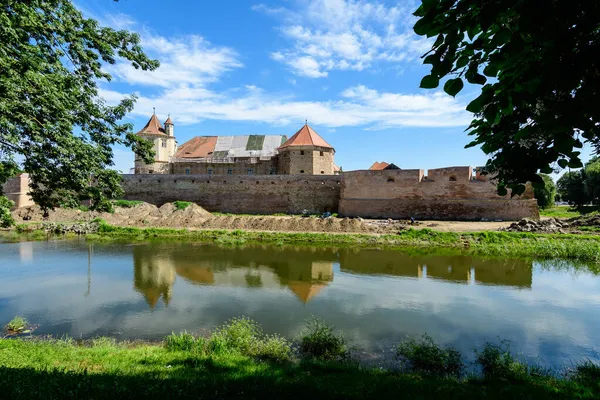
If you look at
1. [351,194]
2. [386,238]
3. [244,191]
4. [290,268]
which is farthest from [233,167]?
[290,268]

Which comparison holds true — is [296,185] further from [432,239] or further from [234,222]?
[432,239]

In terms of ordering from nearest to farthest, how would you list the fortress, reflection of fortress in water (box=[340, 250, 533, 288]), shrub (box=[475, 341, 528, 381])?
shrub (box=[475, 341, 528, 381])
reflection of fortress in water (box=[340, 250, 533, 288])
the fortress

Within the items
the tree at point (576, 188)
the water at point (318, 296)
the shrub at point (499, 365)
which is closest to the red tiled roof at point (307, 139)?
the water at point (318, 296)

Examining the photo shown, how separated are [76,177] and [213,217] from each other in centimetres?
1854

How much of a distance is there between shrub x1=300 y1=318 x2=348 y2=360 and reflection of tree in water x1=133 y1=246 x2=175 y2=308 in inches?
172

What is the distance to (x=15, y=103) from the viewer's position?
4008mm

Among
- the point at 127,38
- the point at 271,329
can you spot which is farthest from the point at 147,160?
the point at 271,329

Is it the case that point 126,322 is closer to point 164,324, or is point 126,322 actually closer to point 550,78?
point 164,324

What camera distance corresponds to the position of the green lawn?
307 cm

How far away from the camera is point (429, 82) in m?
1.93

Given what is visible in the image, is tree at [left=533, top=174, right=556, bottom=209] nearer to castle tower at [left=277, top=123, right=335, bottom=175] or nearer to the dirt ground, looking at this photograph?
the dirt ground

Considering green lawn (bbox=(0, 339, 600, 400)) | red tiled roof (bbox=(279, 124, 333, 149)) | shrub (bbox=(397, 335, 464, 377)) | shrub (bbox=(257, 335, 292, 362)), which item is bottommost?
shrub (bbox=(397, 335, 464, 377))

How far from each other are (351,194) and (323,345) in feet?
65.9

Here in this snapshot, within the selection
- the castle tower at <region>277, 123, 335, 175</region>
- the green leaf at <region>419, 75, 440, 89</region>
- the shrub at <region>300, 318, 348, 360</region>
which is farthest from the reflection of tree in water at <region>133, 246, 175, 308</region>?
the castle tower at <region>277, 123, 335, 175</region>
